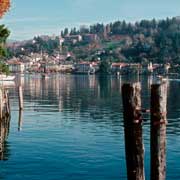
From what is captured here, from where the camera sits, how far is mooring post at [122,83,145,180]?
49.1ft

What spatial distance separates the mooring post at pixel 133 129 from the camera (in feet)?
49.1

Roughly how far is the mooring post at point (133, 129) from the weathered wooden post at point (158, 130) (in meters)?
0.37

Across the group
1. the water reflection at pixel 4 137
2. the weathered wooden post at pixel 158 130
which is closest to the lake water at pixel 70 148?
the water reflection at pixel 4 137

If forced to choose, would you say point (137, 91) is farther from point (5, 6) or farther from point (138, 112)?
point (5, 6)

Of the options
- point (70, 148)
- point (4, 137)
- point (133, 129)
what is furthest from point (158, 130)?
point (4, 137)

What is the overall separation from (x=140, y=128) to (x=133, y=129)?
0.20m

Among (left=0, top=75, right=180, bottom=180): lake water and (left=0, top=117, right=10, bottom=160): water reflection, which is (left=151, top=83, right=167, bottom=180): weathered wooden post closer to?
(left=0, top=75, right=180, bottom=180): lake water

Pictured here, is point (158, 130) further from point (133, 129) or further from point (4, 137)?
point (4, 137)

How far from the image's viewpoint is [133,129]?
49.6 feet

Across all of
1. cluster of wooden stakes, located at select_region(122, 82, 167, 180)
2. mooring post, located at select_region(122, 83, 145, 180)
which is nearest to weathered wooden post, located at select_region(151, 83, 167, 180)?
cluster of wooden stakes, located at select_region(122, 82, 167, 180)

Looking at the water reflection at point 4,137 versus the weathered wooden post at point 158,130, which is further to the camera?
the water reflection at point 4,137

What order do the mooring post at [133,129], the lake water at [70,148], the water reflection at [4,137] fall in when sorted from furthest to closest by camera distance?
the water reflection at [4,137], the lake water at [70,148], the mooring post at [133,129]

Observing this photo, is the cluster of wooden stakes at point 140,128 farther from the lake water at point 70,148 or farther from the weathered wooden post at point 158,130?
the lake water at point 70,148

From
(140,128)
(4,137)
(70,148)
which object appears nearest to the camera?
(140,128)
